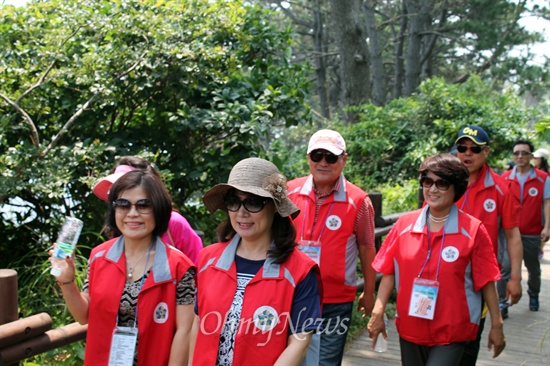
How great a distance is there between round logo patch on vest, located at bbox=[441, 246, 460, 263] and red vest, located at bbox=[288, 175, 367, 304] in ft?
2.29

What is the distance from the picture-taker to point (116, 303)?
311cm

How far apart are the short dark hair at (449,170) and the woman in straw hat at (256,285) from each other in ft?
4.15

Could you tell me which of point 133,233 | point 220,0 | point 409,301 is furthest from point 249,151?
point 133,233

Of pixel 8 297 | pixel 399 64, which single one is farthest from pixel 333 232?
pixel 399 64

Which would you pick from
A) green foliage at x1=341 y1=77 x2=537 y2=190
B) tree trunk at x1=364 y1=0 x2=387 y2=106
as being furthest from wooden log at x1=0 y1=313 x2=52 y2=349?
tree trunk at x1=364 y1=0 x2=387 y2=106

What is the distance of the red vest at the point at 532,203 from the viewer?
27.6ft

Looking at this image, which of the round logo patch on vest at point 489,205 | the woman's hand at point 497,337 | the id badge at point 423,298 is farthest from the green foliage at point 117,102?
the woman's hand at point 497,337

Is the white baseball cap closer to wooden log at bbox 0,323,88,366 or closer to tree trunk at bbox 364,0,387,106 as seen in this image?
wooden log at bbox 0,323,88,366

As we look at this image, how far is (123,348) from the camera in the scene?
10.0ft

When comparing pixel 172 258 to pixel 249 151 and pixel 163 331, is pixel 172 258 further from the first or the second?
pixel 249 151

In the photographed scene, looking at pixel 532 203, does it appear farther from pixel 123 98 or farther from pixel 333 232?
pixel 123 98

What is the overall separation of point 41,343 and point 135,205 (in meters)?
0.95

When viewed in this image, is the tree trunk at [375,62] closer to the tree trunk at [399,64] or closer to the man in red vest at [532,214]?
the tree trunk at [399,64]

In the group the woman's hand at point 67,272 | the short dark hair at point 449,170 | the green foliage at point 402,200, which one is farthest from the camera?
the green foliage at point 402,200
